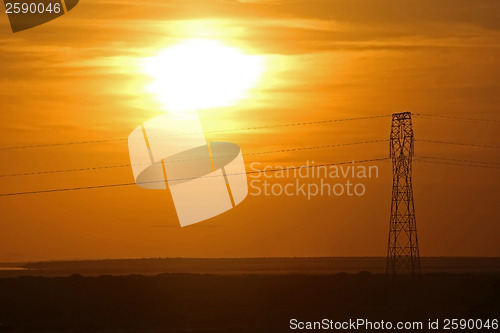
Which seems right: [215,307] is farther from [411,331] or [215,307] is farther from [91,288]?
[91,288]

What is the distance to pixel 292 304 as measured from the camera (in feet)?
326

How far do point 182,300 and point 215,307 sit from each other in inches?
462

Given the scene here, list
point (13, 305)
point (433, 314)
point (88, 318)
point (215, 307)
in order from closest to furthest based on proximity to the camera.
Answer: point (433, 314)
point (88, 318)
point (215, 307)
point (13, 305)

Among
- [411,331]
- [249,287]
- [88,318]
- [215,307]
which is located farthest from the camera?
[249,287]

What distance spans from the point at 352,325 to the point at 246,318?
12910 millimetres

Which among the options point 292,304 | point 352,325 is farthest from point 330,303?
point 352,325

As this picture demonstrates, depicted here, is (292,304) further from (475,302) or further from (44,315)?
(44,315)

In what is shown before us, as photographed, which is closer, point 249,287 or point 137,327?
point 137,327

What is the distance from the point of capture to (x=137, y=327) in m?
78.9

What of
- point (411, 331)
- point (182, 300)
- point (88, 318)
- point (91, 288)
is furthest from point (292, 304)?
point (91, 288)

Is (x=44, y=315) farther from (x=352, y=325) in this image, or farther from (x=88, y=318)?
(x=352, y=325)

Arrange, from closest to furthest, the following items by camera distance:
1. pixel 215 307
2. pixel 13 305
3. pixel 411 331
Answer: pixel 411 331 → pixel 215 307 → pixel 13 305

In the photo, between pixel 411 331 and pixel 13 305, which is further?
pixel 13 305

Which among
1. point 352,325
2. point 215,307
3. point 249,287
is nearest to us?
point 352,325
